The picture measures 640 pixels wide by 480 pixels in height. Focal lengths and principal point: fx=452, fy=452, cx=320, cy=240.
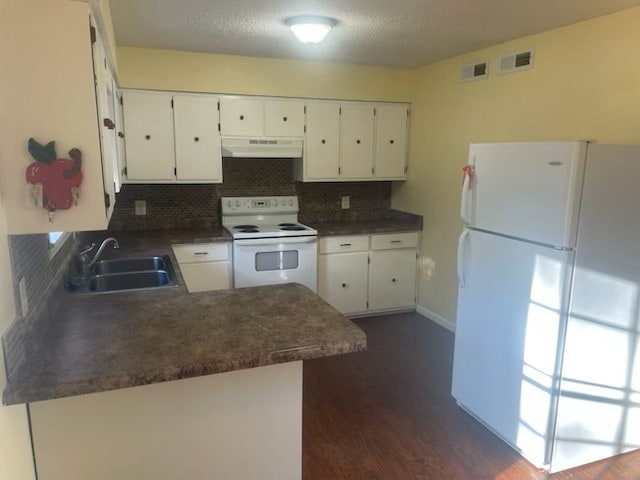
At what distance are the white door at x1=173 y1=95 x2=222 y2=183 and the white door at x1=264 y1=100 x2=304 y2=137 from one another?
449 millimetres

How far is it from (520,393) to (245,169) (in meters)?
2.94

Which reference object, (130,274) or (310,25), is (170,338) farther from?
(310,25)

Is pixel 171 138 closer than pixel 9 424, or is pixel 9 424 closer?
pixel 9 424

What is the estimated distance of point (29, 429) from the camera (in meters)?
1.39

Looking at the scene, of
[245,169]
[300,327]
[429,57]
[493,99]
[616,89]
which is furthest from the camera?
[245,169]

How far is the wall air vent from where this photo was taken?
3.46 meters

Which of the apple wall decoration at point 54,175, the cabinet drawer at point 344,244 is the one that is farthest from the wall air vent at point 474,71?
the apple wall decoration at point 54,175

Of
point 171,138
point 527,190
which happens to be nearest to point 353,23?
point 527,190

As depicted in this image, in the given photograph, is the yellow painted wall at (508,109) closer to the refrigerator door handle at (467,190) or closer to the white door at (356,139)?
the white door at (356,139)

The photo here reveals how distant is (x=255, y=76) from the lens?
3859mm

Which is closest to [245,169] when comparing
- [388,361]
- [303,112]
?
[303,112]

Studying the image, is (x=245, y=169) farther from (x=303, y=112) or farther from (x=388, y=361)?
(x=388, y=361)

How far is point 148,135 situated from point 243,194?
997 mm

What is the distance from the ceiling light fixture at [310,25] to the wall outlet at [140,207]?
2046mm
